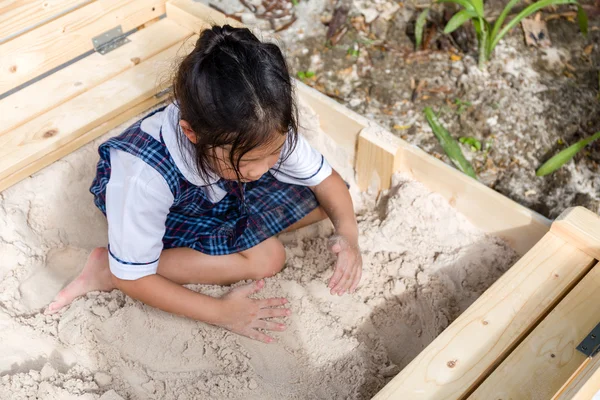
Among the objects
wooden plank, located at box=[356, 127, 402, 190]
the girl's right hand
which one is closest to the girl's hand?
the girl's right hand

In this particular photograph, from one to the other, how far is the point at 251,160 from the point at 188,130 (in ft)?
0.44

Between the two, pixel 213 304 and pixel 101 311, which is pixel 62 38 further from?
pixel 213 304

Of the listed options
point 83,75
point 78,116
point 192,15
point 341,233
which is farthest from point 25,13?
point 341,233

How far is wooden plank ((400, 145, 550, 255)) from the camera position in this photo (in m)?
1.49

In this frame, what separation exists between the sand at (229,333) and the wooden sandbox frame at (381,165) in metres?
0.07

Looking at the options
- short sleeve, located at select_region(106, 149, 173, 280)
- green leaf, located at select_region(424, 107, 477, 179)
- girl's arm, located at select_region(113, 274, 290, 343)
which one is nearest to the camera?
short sleeve, located at select_region(106, 149, 173, 280)

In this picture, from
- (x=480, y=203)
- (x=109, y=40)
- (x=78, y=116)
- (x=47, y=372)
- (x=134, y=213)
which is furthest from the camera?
(x=109, y=40)

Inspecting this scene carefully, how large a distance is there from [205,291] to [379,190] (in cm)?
59

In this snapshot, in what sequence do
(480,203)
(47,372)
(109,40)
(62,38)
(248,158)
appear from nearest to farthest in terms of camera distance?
(248,158), (47,372), (480,203), (62,38), (109,40)

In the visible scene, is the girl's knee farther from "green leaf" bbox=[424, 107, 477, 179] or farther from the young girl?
"green leaf" bbox=[424, 107, 477, 179]

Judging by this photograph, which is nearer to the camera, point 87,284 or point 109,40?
point 87,284

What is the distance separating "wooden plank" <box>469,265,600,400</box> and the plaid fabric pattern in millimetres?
678

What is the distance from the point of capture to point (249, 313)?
1.44m

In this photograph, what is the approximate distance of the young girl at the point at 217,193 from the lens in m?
1.08
